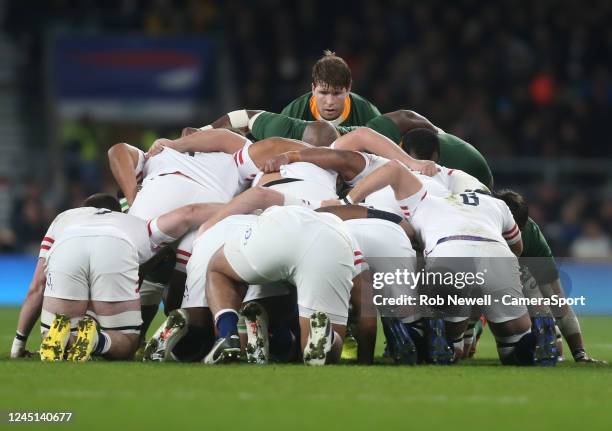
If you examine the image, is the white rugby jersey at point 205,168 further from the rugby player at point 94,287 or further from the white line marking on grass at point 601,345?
the white line marking on grass at point 601,345

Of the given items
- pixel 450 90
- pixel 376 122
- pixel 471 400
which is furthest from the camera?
pixel 450 90

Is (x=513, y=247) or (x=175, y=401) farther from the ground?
(x=513, y=247)

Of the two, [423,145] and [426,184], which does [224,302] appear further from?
[423,145]

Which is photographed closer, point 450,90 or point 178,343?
point 178,343

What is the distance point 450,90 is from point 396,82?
0.78m

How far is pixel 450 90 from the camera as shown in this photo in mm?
19016

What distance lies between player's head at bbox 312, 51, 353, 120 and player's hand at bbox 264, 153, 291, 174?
3.28 ft

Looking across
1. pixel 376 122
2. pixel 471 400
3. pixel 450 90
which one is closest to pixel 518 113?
pixel 450 90

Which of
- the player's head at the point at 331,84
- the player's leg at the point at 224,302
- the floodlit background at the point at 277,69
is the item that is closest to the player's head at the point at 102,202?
the player's leg at the point at 224,302

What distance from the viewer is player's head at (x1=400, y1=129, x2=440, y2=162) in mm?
9383

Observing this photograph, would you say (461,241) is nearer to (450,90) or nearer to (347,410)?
(347,410)

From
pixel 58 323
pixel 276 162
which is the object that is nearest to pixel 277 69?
pixel 276 162

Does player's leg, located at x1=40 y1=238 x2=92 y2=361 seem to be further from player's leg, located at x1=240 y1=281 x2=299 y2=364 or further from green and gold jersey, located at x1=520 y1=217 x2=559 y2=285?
green and gold jersey, located at x1=520 y1=217 x2=559 y2=285

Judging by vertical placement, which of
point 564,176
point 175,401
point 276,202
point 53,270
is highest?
point 564,176
